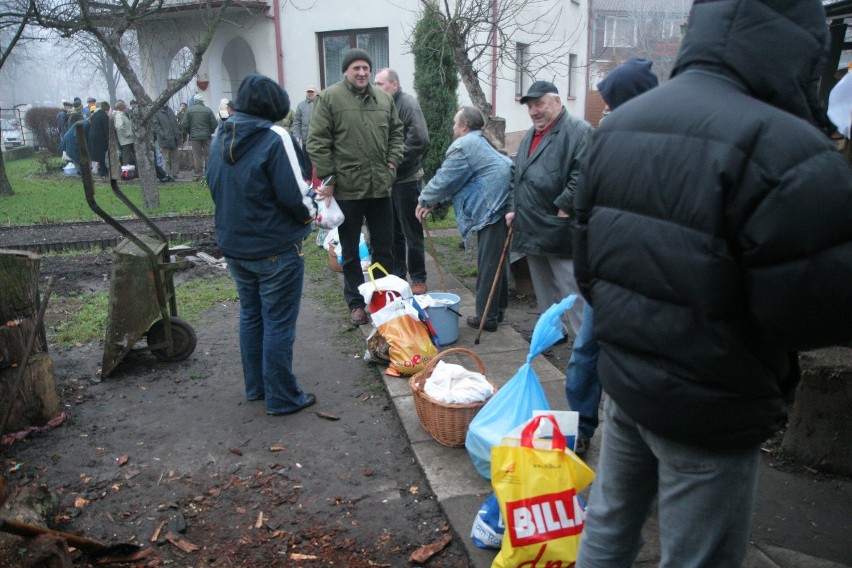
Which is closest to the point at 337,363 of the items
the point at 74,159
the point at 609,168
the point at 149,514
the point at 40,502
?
the point at 149,514

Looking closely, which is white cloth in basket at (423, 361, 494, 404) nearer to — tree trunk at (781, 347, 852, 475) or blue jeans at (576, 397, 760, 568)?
tree trunk at (781, 347, 852, 475)

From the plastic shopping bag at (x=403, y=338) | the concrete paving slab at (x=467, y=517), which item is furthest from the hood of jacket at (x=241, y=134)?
the concrete paving slab at (x=467, y=517)

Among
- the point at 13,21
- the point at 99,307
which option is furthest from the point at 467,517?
the point at 13,21

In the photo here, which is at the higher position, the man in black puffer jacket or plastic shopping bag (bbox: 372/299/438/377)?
the man in black puffer jacket

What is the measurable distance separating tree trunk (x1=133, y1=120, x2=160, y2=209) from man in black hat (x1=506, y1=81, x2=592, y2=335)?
914 centimetres

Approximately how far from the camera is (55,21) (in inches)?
434

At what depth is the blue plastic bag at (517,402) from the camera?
122 inches

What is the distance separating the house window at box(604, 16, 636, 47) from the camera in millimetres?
30469

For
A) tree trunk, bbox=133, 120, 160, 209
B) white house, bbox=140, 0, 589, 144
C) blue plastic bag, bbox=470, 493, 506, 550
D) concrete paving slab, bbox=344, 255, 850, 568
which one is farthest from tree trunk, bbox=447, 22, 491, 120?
white house, bbox=140, 0, 589, 144

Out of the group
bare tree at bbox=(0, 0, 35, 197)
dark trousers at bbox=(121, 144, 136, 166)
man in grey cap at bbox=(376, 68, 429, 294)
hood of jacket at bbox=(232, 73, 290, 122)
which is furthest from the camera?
dark trousers at bbox=(121, 144, 136, 166)

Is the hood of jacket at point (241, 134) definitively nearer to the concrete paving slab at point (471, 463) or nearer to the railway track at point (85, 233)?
the concrete paving slab at point (471, 463)

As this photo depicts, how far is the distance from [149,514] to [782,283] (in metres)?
3.07

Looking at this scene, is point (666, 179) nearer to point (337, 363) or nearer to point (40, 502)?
point (40, 502)

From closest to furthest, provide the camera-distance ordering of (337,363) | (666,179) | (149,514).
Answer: (666,179) → (149,514) → (337,363)
